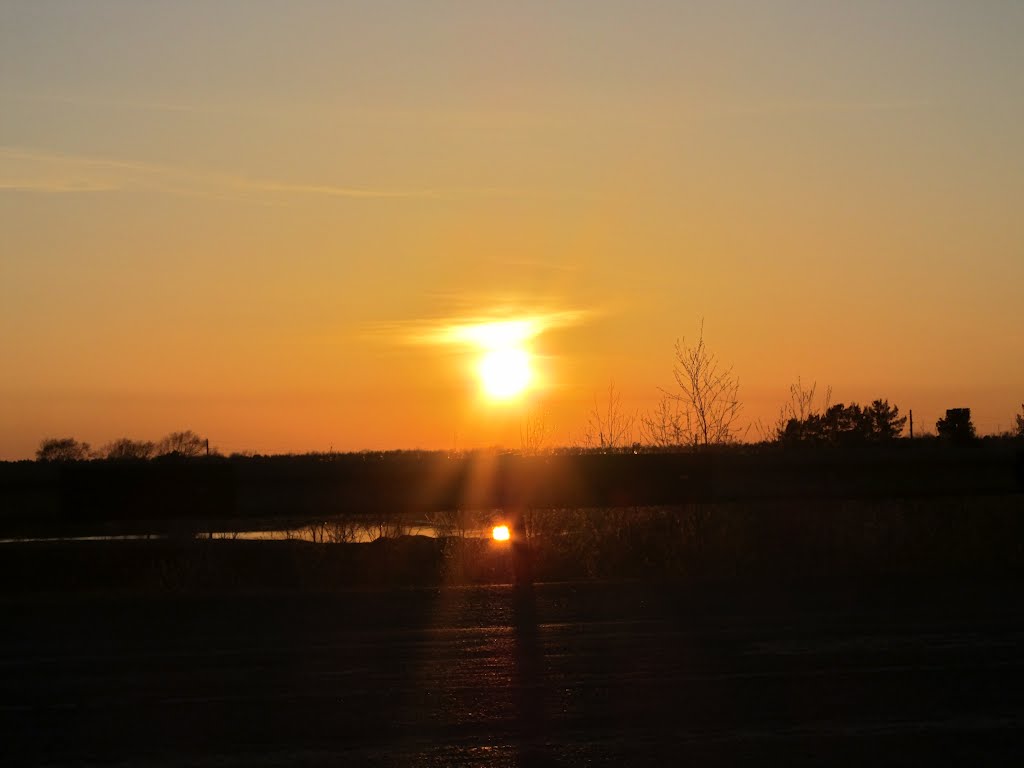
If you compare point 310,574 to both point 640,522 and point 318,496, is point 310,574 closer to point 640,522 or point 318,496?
point 318,496

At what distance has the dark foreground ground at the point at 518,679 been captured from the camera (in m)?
5.87

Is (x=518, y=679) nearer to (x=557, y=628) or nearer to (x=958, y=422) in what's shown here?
(x=557, y=628)

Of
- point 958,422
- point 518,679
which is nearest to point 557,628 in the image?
point 518,679

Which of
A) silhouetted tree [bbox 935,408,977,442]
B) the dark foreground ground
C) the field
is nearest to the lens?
the dark foreground ground

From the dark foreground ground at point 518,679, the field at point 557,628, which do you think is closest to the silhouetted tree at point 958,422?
the field at point 557,628

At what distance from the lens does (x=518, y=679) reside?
718 centimetres

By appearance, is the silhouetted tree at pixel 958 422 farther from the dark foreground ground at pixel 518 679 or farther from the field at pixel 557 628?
the dark foreground ground at pixel 518 679

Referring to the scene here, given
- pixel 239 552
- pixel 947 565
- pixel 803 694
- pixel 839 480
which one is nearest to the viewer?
pixel 803 694

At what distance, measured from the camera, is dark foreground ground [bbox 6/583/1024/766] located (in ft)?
19.2

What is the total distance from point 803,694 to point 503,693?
5.64 feet

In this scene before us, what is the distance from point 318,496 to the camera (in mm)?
12289

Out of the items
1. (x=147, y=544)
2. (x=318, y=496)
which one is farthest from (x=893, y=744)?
(x=147, y=544)

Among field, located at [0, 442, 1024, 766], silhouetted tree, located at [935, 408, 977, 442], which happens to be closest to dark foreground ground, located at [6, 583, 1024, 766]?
field, located at [0, 442, 1024, 766]

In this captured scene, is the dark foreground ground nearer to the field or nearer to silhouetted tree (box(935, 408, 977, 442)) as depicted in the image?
the field
